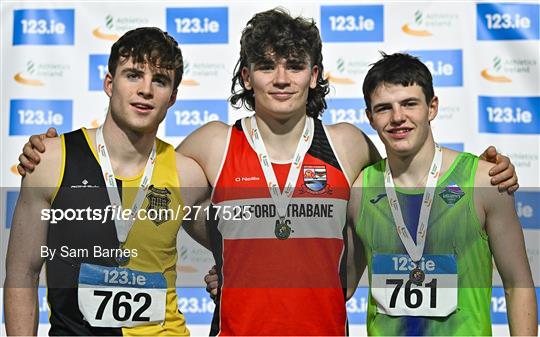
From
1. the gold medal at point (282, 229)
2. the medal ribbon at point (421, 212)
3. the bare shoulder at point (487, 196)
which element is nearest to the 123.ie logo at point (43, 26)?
the gold medal at point (282, 229)

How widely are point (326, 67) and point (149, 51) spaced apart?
1706 mm

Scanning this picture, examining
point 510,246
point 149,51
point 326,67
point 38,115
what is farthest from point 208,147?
point 38,115

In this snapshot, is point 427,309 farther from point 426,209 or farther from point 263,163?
point 263,163

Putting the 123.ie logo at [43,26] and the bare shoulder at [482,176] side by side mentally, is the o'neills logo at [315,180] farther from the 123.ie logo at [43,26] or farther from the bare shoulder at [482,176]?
the 123.ie logo at [43,26]

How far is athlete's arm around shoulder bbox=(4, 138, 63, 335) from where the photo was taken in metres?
2.63

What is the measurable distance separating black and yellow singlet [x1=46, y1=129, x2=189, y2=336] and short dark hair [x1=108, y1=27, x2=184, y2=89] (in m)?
0.39

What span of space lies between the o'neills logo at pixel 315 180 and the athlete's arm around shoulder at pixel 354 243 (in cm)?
11

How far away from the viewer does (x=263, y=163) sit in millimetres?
2758

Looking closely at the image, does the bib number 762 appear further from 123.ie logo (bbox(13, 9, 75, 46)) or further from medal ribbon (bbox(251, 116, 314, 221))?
123.ie logo (bbox(13, 9, 75, 46))


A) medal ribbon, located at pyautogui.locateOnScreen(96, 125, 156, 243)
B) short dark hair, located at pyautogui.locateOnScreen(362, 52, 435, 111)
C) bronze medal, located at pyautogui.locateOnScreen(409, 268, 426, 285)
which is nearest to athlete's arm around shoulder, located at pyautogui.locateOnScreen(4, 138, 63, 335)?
medal ribbon, located at pyautogui.locateOnScreen(96, 125, 156, 243)

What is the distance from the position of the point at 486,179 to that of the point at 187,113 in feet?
7.00

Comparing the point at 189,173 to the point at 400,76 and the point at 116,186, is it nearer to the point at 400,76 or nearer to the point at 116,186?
the point at 116,186

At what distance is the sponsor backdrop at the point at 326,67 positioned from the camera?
4.17 metres

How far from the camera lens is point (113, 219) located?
2.66m
